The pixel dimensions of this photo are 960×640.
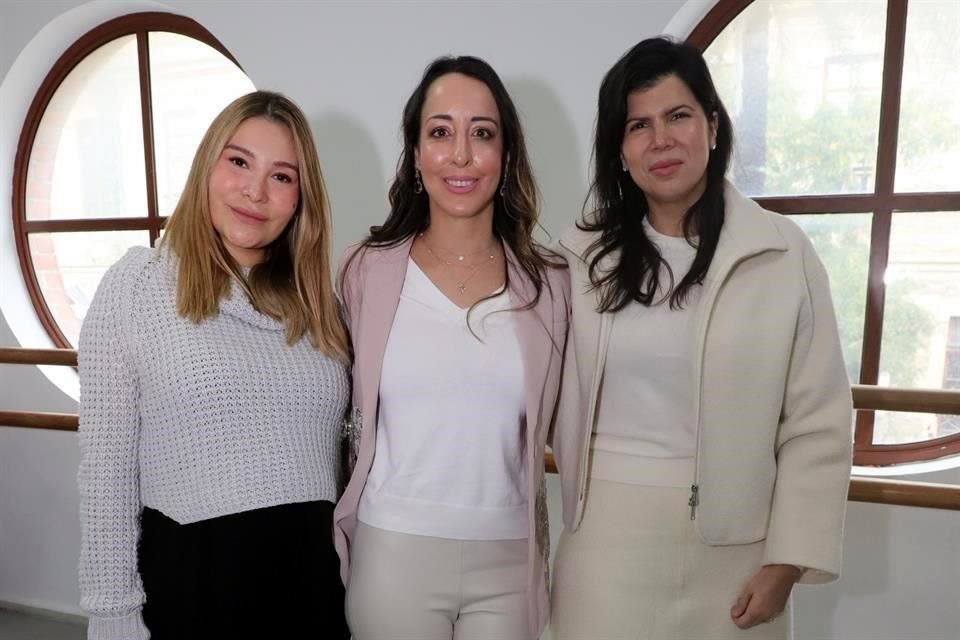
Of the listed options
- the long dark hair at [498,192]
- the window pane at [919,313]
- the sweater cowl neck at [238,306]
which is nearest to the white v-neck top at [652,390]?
the long dark hair at [498,192]

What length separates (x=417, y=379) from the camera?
135cm

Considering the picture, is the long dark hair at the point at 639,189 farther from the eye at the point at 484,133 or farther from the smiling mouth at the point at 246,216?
the smiling mouth at the point at 246,216

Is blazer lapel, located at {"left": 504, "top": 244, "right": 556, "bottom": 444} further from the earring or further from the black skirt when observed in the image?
the black skirt

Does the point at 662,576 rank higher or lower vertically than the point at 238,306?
lower

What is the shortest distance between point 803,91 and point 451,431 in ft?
5.51

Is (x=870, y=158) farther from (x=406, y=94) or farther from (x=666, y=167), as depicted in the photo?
(x=406, y=94)

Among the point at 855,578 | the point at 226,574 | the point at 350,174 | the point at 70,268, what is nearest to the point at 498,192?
the point at 226,574

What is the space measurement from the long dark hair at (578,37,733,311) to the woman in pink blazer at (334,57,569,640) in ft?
0.49

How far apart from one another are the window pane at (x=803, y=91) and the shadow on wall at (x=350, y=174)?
111 centimetres

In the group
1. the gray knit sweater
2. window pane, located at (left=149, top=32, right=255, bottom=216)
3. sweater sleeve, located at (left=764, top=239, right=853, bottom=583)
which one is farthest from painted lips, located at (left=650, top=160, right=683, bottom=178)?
window pane, located at (left=149, top=32, right=255, bottom=216)

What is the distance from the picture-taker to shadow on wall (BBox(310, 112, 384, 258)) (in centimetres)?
244

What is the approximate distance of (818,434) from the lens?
1286 millimetres

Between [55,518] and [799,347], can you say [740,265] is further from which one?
[55,518]

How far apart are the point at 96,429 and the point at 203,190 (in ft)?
1.50
